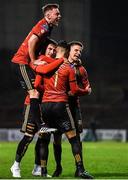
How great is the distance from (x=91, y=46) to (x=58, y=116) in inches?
1083

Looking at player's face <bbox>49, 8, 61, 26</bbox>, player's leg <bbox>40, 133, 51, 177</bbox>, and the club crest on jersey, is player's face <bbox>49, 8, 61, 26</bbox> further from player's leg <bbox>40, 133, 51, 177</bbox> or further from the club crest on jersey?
player's leg <bbox>40, 133, 51, 177</bbox>

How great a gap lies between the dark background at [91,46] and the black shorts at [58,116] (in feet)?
86.7

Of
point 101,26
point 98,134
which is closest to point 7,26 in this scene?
point 101,26

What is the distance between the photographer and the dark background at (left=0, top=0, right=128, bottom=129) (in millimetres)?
37219

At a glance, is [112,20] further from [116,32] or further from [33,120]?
[33,120]

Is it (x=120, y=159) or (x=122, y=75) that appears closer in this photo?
(x=120, y=159)

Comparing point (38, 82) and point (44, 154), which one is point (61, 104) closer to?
point (38, 82)

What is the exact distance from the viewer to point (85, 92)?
10266 millimetres

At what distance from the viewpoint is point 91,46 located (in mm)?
37219

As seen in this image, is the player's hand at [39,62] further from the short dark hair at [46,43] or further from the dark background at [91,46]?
the dark background at [91,46]

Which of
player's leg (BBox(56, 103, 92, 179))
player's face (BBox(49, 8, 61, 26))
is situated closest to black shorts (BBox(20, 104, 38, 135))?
player's leg (BBox(56, 103, 92, 179))

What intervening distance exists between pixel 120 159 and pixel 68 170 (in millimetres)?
3055

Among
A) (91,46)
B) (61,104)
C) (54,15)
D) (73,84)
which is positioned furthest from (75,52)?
(91,46)

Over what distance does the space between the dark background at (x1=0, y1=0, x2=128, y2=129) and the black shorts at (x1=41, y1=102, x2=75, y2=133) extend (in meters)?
26.4
